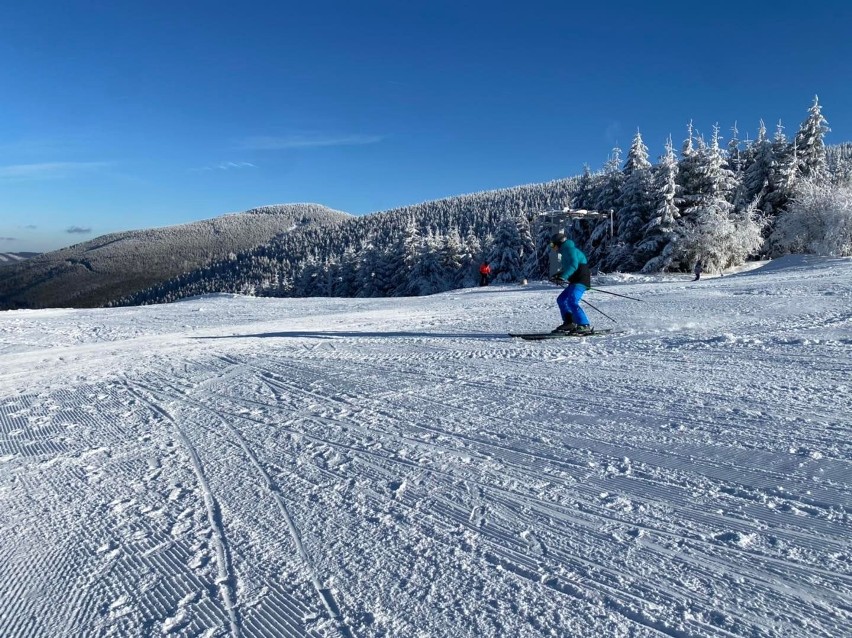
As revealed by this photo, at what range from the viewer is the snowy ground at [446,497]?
241cm

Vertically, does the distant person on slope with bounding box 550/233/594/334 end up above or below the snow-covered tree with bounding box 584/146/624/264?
below

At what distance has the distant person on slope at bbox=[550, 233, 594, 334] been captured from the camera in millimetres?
8702

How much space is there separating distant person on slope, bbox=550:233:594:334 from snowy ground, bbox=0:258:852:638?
4.80 feet

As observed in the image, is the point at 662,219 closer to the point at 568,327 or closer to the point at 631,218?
the point at 631,218

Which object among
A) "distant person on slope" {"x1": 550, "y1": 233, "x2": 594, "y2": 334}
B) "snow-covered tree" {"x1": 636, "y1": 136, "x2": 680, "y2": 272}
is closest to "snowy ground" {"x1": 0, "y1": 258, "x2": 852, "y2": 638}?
"distant person on slope" {"x1": 550, "y1": 233, "x2": 594, "y2": 334}

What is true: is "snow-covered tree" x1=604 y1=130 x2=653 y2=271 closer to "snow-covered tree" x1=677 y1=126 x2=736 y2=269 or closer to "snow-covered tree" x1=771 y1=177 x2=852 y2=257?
"snow-covered tree" x1=677 y1=126 x2=736 y2=269

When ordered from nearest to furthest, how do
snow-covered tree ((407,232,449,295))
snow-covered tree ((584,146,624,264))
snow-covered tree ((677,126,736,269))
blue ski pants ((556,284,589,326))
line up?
blue ski pants ((556,284,589,326)) → snow-covered tree ((677,126,736,269)) → snow-covered tree ((584,146,624,264)) → snow-covered tree ((407,232,449,295))

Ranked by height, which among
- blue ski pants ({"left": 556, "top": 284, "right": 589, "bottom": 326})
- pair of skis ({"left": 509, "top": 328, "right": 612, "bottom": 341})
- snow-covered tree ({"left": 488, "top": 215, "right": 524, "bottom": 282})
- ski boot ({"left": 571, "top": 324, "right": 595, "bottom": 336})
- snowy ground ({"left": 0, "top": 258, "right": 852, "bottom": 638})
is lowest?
snowy ground ({"left": 0, "top": 258, "right": 852, "bottom": 638})

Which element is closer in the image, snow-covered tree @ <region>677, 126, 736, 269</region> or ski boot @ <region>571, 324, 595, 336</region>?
ski boot @ <region>571, 324, 595, 336</region>

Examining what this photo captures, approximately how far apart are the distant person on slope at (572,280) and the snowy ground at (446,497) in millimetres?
1463

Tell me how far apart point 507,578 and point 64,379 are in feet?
26.4

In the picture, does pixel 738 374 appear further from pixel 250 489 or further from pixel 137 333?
pixel 137 333

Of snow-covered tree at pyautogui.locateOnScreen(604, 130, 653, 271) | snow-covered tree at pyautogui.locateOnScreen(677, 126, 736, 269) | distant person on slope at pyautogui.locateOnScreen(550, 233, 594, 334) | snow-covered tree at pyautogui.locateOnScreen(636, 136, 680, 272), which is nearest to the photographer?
distant person on slope at pyautogui.locateOnScreen(550, 233, 594, 334)

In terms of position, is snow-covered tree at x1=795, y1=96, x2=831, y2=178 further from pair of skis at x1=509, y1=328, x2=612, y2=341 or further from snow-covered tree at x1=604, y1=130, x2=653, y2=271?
pair of skis at x1=509, y1=328, x2=612, y2=341
